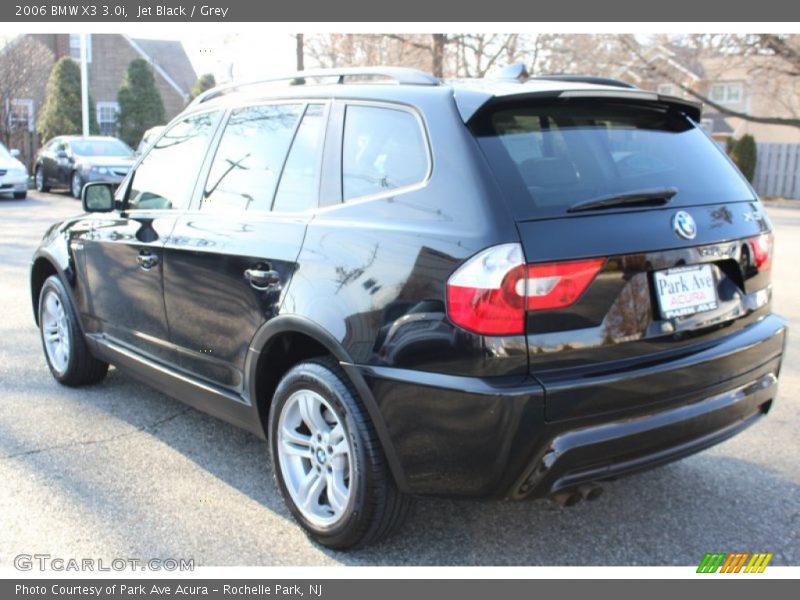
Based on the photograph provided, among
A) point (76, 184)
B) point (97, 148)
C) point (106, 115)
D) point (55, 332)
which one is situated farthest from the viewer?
point (106, 115)

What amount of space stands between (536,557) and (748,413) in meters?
1.05

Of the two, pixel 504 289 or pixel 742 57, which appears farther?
pixel 742 57

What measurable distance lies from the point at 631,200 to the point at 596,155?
292 mm

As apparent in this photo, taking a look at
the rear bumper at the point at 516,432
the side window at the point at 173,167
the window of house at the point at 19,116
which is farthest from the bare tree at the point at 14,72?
the rear bumper at the point at 516,432

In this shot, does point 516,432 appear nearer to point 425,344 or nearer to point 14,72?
point 425,344

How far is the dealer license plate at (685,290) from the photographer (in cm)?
289

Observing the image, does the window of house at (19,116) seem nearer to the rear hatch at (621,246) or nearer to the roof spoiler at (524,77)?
the roof spoiler at (524,77)

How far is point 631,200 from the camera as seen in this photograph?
2883 mm

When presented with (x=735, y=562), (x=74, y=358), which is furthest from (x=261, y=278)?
(x=74, y=358)

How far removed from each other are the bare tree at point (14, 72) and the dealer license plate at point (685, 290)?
29588 mm

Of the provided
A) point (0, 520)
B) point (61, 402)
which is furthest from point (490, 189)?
point (61, 402)

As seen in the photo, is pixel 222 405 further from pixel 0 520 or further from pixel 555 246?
pixel 555 246

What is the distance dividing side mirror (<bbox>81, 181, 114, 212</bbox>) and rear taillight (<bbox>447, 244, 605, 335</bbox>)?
2893 mm

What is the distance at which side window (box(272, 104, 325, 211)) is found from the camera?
343 cm
